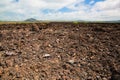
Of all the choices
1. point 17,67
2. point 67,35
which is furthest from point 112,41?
point 17,67

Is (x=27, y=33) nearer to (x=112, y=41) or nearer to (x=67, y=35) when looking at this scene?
(x=67, y=35)

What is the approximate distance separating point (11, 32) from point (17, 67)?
3.66 meters

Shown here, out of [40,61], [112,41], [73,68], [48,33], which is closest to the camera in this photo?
[73,68]

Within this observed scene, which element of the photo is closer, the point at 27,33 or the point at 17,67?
the point at 17,67

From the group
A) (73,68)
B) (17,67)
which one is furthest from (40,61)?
(73,68)

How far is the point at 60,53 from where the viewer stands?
7.59 meters

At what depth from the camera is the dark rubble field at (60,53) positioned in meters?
6.28

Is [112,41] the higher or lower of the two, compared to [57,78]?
higher

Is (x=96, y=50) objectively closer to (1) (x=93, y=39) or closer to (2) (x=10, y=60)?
(1) (x=93, y=39)

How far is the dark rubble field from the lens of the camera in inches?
247

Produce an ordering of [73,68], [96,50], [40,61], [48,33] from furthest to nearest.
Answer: [48,33] → [96,50] → [40,61] → [73,68]

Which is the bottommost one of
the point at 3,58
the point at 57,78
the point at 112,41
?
the point at 57,78

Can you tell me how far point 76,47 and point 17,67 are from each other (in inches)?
116

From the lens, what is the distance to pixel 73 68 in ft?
21.6
